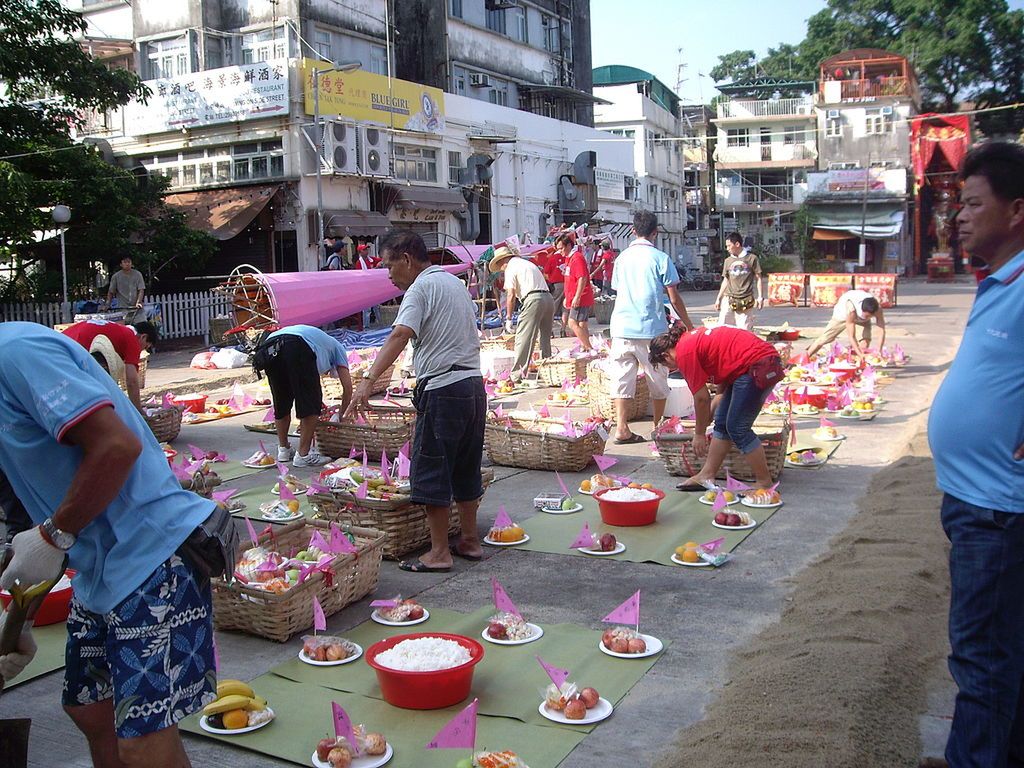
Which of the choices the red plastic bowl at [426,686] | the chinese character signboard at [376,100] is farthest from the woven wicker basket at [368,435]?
the chinese character signboard at [376,100]

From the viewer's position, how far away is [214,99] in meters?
25.2

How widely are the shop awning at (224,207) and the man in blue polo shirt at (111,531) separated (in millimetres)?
20825

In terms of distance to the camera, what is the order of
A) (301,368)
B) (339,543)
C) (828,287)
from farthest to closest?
(828,287) < (301,368) < (339,543)

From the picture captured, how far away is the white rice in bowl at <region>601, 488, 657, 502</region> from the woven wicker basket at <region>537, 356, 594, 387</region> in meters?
5.70

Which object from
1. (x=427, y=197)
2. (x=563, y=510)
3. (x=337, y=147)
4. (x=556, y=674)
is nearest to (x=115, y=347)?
(x=563, y=510)

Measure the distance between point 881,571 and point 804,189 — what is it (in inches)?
1981

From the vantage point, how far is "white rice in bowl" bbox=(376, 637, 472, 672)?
3.88m

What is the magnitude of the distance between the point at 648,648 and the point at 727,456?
353 centimetres

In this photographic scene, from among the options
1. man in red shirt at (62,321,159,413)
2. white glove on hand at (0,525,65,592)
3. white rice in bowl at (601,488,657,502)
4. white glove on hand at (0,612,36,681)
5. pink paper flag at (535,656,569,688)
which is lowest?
pink paper flag at (535,656,569,688)

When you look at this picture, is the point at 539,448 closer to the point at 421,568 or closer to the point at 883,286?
the point at 421,568

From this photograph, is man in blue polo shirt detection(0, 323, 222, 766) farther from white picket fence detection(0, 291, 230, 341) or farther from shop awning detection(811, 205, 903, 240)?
shop awning detection(811, 205, 903, 240)

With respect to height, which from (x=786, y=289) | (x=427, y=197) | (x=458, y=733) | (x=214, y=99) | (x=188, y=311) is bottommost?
(x=458, y=733)

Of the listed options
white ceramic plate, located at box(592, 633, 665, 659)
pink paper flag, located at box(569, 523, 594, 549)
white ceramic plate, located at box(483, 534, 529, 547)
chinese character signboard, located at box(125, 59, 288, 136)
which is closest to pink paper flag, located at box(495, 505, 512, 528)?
white ceramic plate, located at box(483, 534, 529, 547)

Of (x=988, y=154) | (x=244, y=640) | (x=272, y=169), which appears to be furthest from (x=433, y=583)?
(x=272, y=169)
